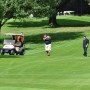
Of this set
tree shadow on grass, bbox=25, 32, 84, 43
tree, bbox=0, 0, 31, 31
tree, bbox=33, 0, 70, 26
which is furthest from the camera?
tree shadow on grass, bbox=25, 32, 84, 43

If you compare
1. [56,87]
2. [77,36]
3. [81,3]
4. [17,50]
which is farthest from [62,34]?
[81,3]

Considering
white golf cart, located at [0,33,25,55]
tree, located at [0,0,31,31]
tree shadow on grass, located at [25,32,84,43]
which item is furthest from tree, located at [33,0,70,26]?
white golf cart, located at [0,33,25,55]

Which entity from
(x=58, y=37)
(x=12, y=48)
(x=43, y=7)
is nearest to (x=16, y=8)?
(x=43, y=7)

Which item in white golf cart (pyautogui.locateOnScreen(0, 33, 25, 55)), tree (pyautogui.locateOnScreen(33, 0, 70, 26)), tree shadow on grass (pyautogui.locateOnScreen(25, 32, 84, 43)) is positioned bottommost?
tree shadow on grass (pyautogui.locateOnScreen(25, 32, 84, 43))

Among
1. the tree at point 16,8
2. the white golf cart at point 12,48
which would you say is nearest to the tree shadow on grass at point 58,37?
the tree at point 16,8

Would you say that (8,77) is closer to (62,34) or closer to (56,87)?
(56,87)

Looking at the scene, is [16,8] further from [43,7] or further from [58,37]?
[58,37]

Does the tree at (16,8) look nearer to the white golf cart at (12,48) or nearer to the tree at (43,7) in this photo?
the tree at (43,7)

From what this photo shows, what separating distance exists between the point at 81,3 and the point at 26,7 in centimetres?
5370

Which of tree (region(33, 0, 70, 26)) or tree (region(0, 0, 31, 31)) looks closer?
tree (region(0, 0, 31, 31))

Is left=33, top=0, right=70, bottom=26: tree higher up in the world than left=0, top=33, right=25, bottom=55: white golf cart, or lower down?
higher up

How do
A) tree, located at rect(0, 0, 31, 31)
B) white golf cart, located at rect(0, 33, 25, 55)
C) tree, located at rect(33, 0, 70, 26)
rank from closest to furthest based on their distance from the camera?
white golf cart, located at rect(0, 33, 25, 55) < tree, located at rect(0, 0, 31, 31) < tree, located at rect(33, 0, 70, 26)

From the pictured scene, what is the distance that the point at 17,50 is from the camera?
119 ft

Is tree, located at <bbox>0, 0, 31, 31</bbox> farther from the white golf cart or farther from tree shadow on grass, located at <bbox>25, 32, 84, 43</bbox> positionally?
the white golf cart
